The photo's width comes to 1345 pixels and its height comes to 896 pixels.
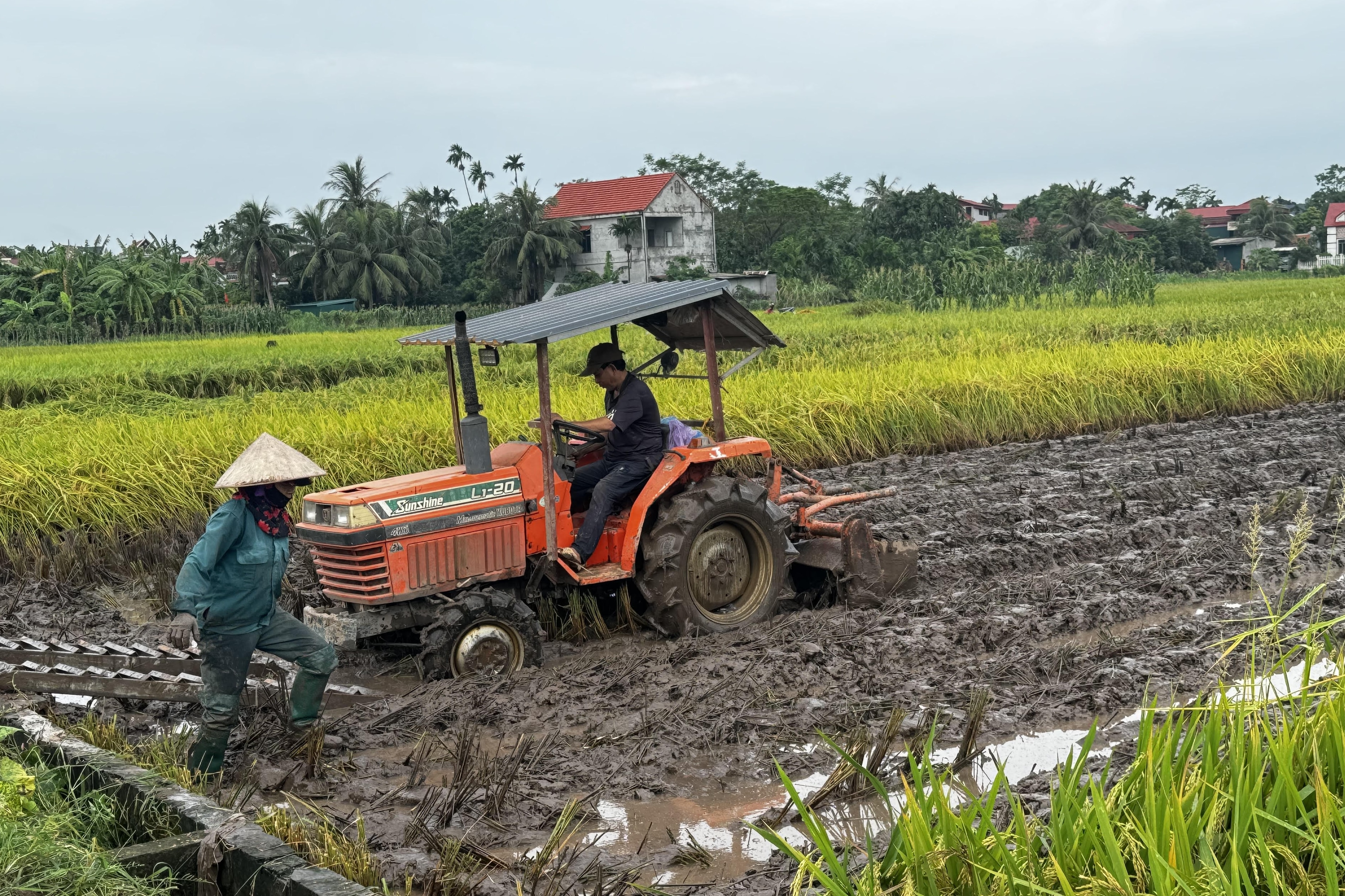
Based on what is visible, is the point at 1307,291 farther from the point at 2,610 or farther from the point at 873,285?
the point at 2,610

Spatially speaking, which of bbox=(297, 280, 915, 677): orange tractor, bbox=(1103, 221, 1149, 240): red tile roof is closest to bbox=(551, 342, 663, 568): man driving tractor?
bbox=(297, 280, 915, 677): orange tractor

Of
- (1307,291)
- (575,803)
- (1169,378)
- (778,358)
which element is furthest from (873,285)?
(575,803)

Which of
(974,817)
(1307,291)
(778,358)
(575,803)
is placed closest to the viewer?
(974,817)

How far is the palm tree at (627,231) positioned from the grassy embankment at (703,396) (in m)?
28.2

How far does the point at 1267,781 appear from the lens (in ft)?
11.3

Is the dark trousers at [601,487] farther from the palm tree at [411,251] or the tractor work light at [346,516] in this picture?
the palm tree at [411,251]

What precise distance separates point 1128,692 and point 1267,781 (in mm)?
2324

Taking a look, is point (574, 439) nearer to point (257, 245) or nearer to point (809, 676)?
point (809, 676)

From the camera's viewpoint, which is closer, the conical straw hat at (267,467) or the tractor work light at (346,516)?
the conical straw hat at (267,467)

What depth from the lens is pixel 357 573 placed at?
20.0ft

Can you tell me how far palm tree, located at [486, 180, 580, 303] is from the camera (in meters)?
49.8

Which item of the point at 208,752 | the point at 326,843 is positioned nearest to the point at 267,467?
the point at 208,752

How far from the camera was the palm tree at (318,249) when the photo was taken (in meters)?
50.4

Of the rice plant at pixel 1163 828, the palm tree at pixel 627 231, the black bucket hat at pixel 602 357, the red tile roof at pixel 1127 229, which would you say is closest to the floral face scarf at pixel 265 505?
the black bucket hat at pixel 602 357
